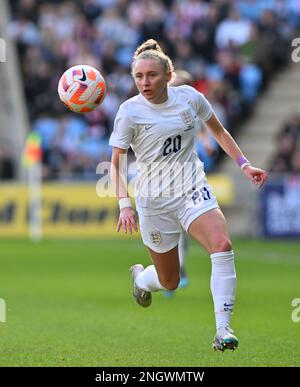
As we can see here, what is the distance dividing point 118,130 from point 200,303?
4.86 meters

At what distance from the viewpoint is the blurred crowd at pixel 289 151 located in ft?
85.8

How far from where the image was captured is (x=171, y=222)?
9758 millimetres

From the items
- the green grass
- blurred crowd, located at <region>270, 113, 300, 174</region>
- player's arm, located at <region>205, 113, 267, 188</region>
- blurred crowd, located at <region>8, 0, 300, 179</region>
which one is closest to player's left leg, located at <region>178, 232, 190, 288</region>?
the green grass

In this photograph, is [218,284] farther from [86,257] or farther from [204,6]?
[204,6]

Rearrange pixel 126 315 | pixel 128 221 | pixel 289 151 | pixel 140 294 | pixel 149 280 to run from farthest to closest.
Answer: pixel 289 151, pixel 126 315, pixel 140 294, pixel 149 280, pixel 128 221

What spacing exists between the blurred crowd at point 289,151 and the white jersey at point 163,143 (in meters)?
16.4

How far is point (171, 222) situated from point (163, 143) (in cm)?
71

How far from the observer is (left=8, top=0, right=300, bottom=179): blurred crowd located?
28.6 metres

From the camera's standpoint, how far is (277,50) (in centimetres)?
3030

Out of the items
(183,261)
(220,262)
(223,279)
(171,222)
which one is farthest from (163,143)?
(183,261)

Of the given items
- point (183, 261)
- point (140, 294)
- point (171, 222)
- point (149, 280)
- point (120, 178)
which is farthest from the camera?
point (183, 261)

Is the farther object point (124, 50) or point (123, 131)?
point (124, 50)

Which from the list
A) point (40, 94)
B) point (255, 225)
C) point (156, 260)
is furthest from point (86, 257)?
point (156, 260)

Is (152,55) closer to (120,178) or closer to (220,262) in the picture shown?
(120,178)
